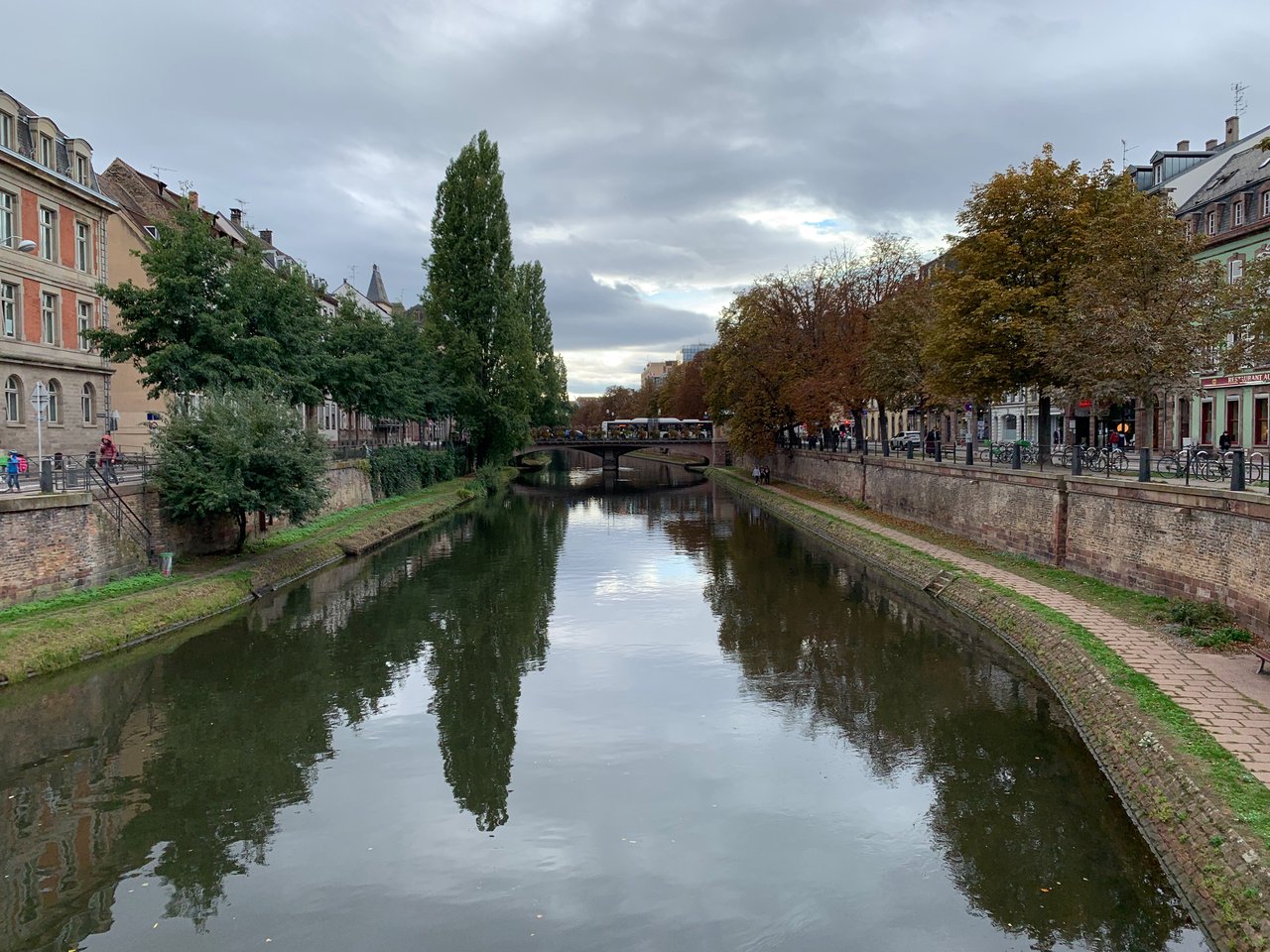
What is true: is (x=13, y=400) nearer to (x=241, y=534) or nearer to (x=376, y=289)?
(x=241, y=534)

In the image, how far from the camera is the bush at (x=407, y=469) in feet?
154

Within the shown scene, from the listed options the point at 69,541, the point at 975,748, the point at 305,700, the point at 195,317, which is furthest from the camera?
the point at 195,317

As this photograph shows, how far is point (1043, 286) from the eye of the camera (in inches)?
1153

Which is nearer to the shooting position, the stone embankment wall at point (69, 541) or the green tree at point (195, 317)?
the stone embankment wall at point (69, 541)

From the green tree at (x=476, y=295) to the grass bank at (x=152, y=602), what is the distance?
21661 mm

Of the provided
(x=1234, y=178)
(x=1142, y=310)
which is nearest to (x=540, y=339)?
(x=1234, y=178)

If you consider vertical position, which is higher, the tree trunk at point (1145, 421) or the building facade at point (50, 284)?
the building facade at point (50, 284)

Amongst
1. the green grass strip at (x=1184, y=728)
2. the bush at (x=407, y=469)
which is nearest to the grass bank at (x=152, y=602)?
the bush at (x=407, y=469)

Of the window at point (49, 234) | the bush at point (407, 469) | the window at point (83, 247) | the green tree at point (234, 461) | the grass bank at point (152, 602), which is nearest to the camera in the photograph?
the grass bank at point (152, 602)

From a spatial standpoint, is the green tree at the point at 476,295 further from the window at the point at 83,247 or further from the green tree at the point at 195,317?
the green tree at the point at 195,317

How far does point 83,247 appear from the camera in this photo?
36281 mm

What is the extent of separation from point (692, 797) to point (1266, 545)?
11.4 meters

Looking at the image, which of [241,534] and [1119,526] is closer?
[1119,526]

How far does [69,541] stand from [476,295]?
125 ft
